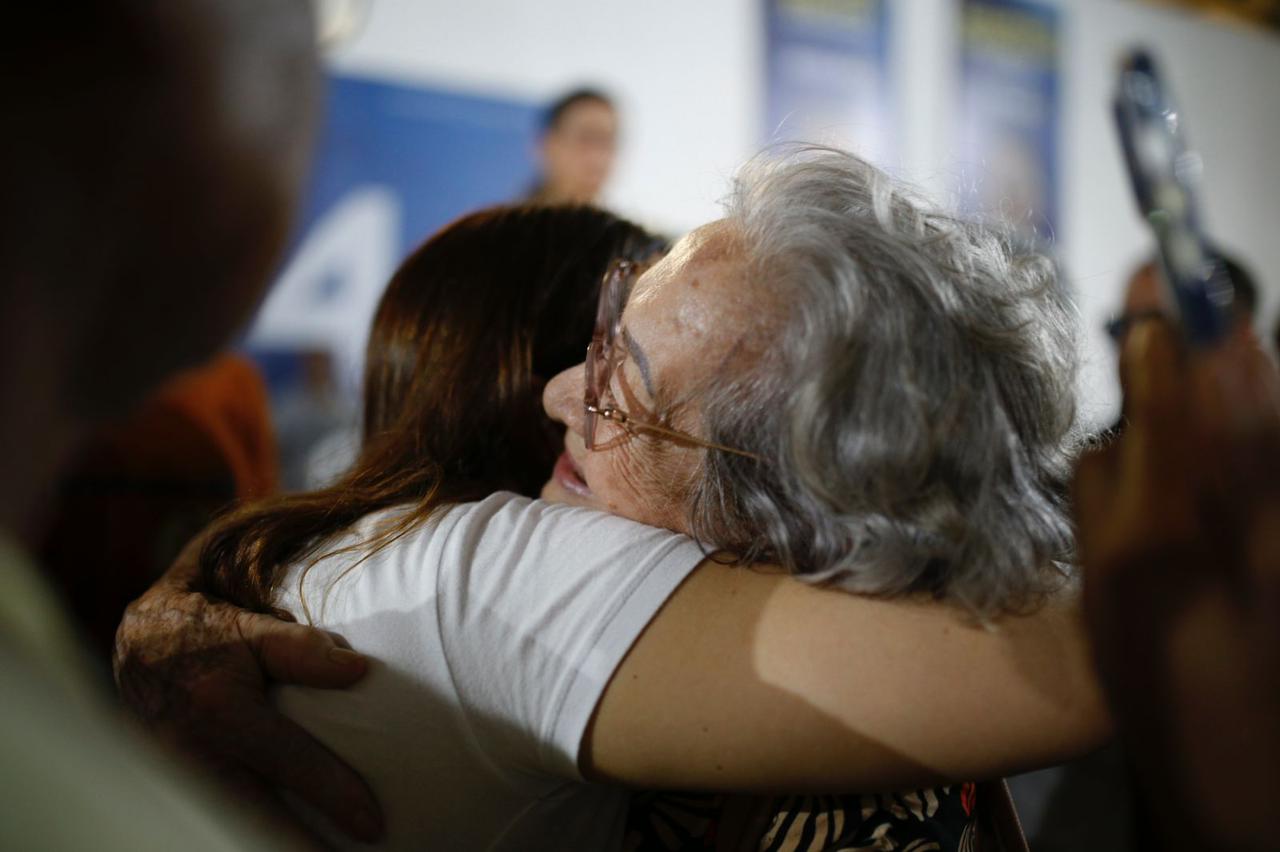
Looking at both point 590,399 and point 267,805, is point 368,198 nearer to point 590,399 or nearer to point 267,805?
point 590,399

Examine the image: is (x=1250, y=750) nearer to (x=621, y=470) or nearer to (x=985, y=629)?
(x=985, y=629)

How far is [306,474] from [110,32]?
2667 mm

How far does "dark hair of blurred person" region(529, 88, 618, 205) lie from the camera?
3.51 m

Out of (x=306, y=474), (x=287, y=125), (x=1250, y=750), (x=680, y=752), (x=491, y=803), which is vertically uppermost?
(x=287, y=125)

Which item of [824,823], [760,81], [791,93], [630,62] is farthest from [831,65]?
[824,823]

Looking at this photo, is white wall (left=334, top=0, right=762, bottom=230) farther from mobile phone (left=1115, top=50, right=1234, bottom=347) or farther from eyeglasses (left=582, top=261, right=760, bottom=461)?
mobile phone (left=1115, top=50, right=1234, bottom=347)

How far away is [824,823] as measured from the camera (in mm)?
895

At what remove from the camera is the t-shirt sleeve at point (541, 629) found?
2.64 feet

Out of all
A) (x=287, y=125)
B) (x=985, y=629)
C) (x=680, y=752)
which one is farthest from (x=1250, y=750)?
(x=287, y=125)

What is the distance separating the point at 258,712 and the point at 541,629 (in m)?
0.26

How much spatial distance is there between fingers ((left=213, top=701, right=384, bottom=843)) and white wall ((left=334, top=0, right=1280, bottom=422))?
160 centimetres

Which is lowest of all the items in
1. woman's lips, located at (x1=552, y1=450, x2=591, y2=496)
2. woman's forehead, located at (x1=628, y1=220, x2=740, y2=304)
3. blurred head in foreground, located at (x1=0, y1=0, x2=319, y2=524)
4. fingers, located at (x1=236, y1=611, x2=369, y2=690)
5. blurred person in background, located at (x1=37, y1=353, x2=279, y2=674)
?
blurred person in background, located at (x1=37, y1=353, x2=279, y2=674)

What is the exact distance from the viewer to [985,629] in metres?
0.83

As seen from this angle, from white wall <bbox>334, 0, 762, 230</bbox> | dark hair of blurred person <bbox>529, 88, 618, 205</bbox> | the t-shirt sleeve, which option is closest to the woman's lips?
the t-shirt sleeve
